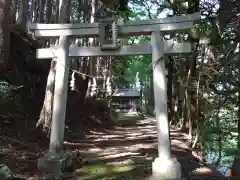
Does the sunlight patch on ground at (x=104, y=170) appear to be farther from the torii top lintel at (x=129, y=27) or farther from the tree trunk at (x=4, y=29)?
the tree trunk at (x=4, y=29)

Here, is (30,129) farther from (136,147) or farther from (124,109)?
(124,109)

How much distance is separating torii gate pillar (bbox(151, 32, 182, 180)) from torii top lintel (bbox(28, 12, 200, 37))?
0.21 metres

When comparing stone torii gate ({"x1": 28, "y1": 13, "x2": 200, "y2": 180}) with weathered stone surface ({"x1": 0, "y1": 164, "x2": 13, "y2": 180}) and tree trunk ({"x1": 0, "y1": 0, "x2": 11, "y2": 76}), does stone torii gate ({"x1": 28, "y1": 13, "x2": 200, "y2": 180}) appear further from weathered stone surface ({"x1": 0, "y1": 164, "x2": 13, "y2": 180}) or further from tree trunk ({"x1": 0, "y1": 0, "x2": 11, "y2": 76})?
tree trunk ({"x1": 0, "y1": 0, "x2": 11, "y2": 76})

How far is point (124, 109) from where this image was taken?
38.7 m

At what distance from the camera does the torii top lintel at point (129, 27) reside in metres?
6.04

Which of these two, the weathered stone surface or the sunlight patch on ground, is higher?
the weathered stone surface

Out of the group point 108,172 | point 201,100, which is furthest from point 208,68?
point 108,172

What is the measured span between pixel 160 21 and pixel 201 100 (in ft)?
16.4

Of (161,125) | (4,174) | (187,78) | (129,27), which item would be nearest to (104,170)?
(161,125)

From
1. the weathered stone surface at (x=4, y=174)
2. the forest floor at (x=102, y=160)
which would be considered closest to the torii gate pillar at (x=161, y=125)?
the forest floor at (x=102, y=160)

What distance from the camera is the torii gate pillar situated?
18.7 ft

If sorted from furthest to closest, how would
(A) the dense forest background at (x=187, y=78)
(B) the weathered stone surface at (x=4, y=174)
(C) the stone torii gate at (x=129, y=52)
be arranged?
(A) the dense forest background at (x=187, y=78)
(C) the stone torii gate at (x=129, y=52)
(B) the weathered stone surface at (x=4, y=174)

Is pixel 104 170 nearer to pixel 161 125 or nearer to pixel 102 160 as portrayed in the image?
pixel 102 160

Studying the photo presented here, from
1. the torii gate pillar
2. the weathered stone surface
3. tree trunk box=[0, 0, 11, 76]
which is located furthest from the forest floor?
tree trunk box=[0, 0, 11, 76]
